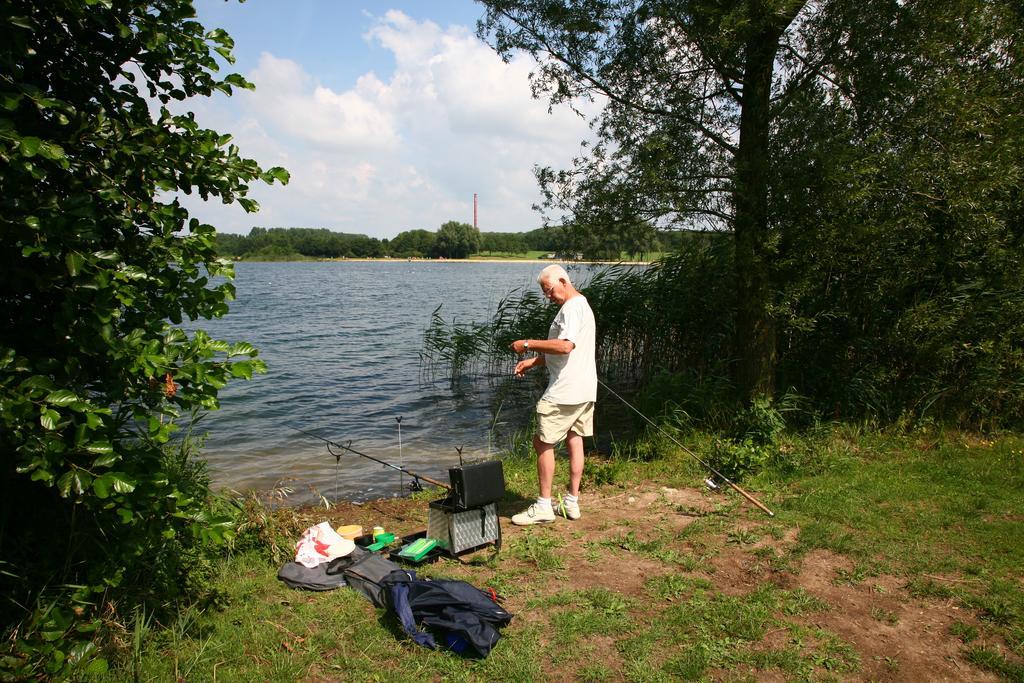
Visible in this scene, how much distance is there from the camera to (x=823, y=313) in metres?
7.46

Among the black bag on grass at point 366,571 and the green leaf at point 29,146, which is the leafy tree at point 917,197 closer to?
the black bag on grass at point 366,571

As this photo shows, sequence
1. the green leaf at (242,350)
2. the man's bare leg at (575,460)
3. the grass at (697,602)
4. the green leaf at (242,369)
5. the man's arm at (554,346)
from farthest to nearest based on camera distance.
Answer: the man's bare leg at (575,460)
the man's arm at (554,346)
the grass at (697,602)
the green leaf at (242,350)
the green leaf at (242,369)

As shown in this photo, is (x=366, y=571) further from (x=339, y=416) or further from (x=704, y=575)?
(x=339, y=416)

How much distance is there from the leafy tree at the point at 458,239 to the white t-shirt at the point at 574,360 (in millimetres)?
87734

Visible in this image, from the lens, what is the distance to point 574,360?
5.23 metres

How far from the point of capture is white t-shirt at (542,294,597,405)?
513 cm

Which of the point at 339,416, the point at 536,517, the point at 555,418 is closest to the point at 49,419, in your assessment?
the point at 555,418

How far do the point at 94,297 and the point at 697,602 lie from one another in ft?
12.1

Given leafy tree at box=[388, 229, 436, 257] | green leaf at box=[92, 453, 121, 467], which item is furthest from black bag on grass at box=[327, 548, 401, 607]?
leafy tree at box=[388, 229, 436, 257]

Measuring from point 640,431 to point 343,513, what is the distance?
3779 millimetres

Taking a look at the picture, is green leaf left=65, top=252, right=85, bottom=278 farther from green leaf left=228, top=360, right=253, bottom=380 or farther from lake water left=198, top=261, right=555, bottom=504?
lake water left=198, top=261, right=555, bottom=504

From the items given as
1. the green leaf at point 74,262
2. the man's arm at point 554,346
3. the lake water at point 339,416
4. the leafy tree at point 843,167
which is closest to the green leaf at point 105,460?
the green leaf at point 74,262

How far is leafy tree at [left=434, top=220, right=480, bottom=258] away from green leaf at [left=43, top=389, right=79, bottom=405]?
296ft

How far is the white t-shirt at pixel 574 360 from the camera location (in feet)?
16.8
